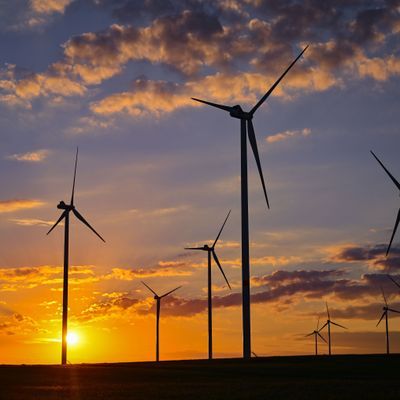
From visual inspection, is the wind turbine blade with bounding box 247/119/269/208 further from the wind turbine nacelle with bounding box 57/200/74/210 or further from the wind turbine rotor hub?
the wind turbine nacelle with bounding box 57/200/74/210

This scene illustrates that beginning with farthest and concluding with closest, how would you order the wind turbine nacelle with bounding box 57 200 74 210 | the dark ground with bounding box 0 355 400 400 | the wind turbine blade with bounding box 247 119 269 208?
the wind turbine nacelle with bounding box 57 200 74 210
the wind turbine blade with bounding box 247 119 269 208
the dark ground with bounding box 0 355 400 400

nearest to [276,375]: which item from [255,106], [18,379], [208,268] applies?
[18,379]

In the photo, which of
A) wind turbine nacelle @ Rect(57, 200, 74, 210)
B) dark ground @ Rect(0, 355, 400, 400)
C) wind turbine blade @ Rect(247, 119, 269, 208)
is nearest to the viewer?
dark ground @ Rect(0, 355, 400, 400)

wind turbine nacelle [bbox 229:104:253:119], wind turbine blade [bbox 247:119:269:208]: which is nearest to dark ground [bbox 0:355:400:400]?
wind turbine blade [bbox 247:119:269:208]

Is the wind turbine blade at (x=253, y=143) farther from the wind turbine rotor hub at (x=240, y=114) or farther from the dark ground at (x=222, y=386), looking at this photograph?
the dark ground at (x=222, y=386)

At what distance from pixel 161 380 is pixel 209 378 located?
3961 mm

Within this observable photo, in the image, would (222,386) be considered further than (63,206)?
No

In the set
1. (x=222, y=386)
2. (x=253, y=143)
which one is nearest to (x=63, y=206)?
(x=253, y=143)

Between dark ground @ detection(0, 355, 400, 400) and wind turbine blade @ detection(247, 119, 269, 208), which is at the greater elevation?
wind turbine blade @ detection(247, 119, 269, 208)

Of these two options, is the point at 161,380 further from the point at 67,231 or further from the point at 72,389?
the point at 67,231

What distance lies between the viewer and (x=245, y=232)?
273 feet

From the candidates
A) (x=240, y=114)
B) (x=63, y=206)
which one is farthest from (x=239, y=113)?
(x=63, y=206)

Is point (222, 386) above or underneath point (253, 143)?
underneath

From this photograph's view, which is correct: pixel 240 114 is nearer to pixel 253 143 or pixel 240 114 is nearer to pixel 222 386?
pixel 253 143
